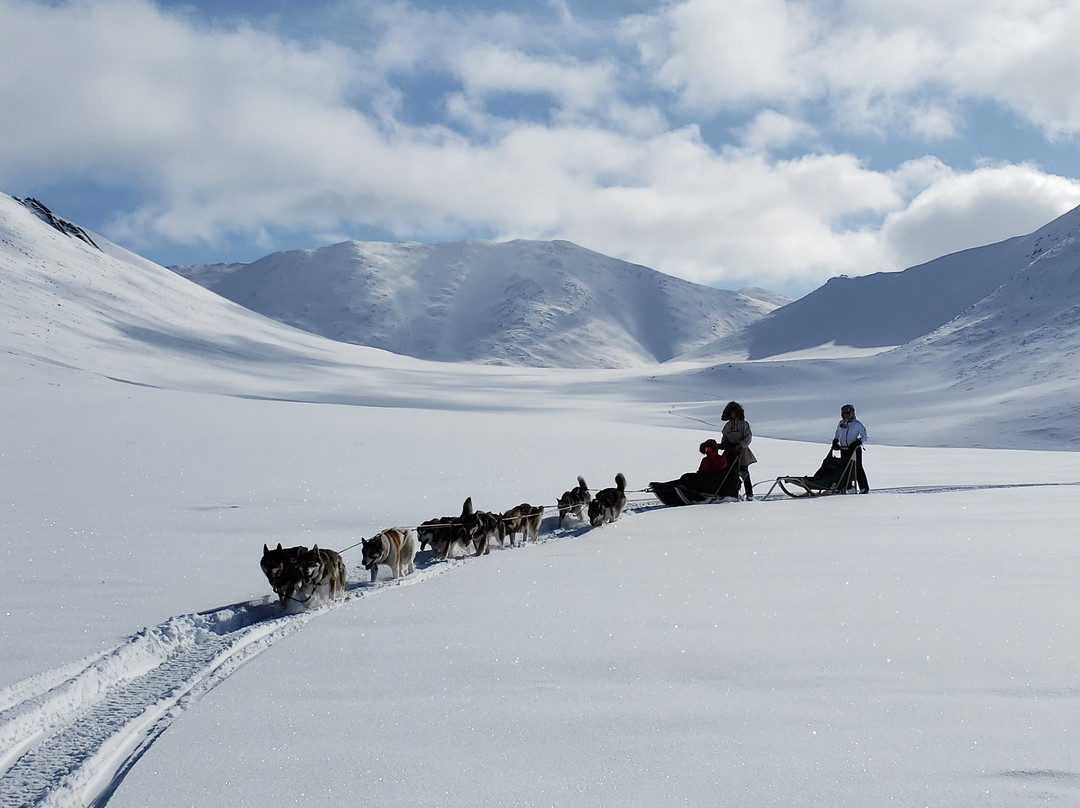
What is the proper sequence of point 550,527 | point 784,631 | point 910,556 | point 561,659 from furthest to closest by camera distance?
1. point 550,527
2. point 910,556
3. point 784,631
4. point 561,659

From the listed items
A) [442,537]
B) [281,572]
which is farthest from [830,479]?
[281,572]

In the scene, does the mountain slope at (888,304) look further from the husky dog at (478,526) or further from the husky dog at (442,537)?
the husky dog at (442,537)

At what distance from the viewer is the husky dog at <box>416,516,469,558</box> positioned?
6406 millimetres

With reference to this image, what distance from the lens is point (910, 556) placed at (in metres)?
5.84

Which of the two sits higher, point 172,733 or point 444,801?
point 172,733

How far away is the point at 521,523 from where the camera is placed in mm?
7246

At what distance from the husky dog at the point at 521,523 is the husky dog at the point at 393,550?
Result: 1168mm

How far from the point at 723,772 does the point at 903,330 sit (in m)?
143

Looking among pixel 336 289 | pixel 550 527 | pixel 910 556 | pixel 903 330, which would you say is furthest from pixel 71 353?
pixel 336 289

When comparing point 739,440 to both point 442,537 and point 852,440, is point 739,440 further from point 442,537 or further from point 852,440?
point 442,537

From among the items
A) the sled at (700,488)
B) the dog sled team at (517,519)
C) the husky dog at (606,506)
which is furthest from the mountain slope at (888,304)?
the husky dog at (606,506)

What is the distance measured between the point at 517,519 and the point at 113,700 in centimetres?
398

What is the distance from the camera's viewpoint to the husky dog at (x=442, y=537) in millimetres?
6406

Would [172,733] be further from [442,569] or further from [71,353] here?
[71,353]
